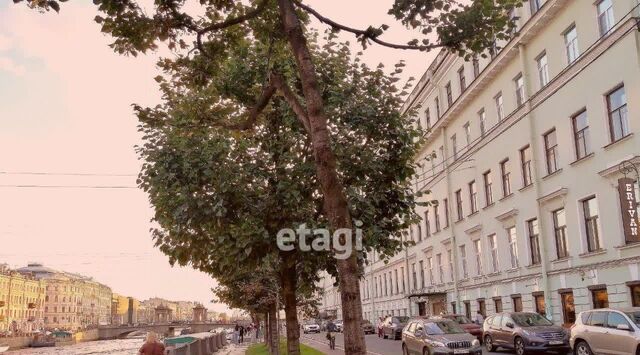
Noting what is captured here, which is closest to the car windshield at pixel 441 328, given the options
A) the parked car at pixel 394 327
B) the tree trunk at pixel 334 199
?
the tree trunk at pixel 334 199

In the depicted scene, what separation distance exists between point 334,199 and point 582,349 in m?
13.3

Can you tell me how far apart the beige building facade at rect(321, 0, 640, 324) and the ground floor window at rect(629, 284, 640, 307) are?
0.04 m

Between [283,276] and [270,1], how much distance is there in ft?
29.9

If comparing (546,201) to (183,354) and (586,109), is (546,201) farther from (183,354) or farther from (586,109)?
(183,354)

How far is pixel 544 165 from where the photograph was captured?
29000 millimetres

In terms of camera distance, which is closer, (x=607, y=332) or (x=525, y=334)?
(x=607, y=332)

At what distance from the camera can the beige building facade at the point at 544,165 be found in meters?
22.7

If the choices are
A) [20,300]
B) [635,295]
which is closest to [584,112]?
[635,295]

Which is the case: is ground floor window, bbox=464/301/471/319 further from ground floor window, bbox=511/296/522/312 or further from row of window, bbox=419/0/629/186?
row of window, bbox=419/0/629/186

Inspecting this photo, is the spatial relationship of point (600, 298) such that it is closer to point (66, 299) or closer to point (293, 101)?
point (293, 101)

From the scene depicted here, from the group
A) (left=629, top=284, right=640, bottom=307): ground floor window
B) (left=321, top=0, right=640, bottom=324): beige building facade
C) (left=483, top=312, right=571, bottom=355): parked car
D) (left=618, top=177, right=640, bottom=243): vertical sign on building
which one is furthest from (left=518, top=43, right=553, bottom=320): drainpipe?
(left=618, top=177, right=640, bottom=243): vertical sign on building

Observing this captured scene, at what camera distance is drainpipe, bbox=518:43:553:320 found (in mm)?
27719

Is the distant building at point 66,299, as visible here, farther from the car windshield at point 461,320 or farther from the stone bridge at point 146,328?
the car windshield at point 461,320

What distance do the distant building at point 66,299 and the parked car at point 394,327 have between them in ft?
380
